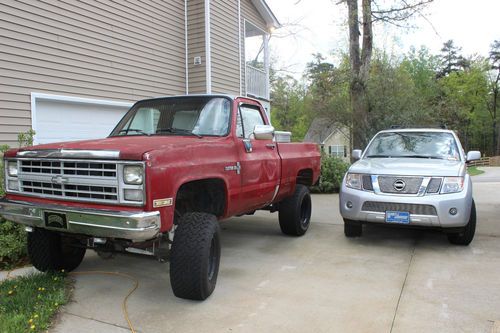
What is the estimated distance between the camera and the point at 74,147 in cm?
358

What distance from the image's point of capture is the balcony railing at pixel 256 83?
547 inches

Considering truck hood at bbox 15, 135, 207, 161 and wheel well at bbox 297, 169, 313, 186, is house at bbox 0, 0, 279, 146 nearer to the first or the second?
truck hood at bbox 15, 135, 207, 161

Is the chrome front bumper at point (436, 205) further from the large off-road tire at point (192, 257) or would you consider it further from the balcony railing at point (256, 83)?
the balcony railing at point (256, 83)

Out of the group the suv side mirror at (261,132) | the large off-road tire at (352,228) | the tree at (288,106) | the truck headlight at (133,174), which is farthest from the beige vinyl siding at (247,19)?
the tree at (288,106)

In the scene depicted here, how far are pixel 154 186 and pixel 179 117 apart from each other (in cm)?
175

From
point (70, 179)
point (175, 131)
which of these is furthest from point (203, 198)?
point (70, 179)

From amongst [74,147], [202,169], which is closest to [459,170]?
[202,169]

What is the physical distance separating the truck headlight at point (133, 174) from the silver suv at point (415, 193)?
336 cm

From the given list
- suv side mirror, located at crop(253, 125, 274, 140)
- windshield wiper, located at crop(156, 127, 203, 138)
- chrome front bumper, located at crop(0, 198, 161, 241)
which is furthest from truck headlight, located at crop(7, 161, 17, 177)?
suv side mirror, located at crop(253, 125, 274, 140)

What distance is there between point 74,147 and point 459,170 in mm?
4635

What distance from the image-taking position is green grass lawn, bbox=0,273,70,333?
3321mm

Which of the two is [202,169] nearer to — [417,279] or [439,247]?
[417,279]

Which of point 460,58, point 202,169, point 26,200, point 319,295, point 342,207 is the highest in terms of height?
point 460,58

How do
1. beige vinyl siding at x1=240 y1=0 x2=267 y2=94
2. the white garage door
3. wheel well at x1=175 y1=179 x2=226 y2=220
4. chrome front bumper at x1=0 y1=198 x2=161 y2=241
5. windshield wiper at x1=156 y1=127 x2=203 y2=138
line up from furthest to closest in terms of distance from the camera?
beige vinyl siding at x1=240 y1=0 x2=267 y2=94, the white garage door, windshield wiper at x1=156 y1=127 x2=203 y2=138, wheel well at x1=175 y1=179 x2=226 y2=220, chrome front bumper at x1=0 y1=198 x2=161 y2=241
